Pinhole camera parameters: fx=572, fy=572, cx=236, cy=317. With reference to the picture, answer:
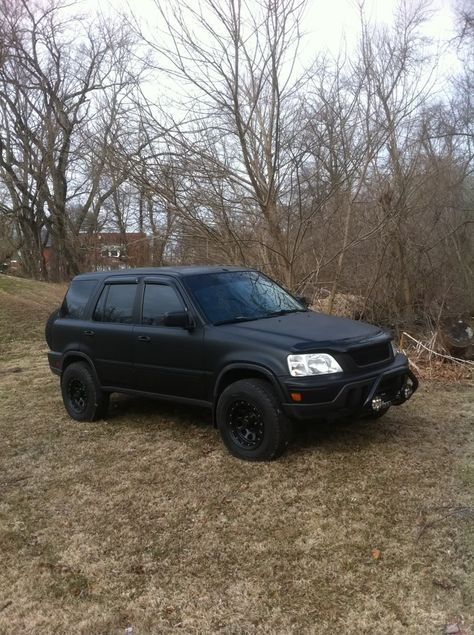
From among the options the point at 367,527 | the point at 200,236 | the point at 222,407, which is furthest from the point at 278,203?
the point at 367,527

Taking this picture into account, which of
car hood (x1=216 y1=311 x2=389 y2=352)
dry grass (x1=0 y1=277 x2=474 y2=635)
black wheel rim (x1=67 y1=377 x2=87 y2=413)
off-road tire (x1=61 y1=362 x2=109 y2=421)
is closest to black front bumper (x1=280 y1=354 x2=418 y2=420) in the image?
car hood (x1=216 y1=311 x2=389 y2=352)

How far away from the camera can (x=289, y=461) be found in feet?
16.2

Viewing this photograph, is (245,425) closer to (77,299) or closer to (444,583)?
(444,583)

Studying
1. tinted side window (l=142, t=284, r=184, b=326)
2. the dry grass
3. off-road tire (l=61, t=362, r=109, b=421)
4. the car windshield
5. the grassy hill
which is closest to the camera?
the dry grass

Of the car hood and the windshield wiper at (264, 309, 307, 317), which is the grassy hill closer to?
the windshield wiper at (264, 309, 307, 317)

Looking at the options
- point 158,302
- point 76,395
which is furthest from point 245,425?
point 76,395

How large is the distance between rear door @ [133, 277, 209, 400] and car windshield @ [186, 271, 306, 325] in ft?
0.65

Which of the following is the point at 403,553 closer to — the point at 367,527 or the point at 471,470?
the point at 367,527

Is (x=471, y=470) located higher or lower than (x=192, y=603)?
higher

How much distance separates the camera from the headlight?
4.65m

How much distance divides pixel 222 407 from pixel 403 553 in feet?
6.73

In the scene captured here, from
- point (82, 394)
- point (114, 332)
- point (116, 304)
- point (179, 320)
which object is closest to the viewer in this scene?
point (179, 320)

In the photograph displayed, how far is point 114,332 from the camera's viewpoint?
604 cm

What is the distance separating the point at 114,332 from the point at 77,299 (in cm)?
98
